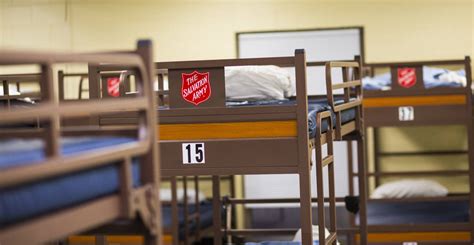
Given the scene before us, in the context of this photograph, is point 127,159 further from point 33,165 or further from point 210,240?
point 210,240

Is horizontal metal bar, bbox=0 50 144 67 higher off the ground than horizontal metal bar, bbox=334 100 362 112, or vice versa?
horizontal metal bar, bbox=0 50 144 67

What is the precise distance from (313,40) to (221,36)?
0.89 meters

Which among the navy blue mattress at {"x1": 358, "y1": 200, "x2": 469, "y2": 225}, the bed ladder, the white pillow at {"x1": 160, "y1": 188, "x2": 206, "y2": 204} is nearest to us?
the bed ladder

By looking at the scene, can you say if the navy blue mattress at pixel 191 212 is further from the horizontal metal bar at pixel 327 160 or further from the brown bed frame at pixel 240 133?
the brown bed frame at pixel 240 133

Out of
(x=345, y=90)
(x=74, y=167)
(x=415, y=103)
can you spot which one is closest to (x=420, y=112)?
(x=415, y=103)

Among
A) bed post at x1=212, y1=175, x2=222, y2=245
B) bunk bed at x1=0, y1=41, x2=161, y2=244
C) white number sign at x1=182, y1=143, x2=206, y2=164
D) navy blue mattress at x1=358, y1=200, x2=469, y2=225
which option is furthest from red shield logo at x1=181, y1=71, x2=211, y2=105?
navy blue mattress at x1=358, y1=200, x2=469, y2=225

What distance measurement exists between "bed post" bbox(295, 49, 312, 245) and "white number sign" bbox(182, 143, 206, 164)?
1.48ft

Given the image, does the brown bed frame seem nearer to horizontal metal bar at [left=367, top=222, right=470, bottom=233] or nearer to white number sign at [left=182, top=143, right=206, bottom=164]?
white number sign at [left=182, top=143, right=206, bottom=164]

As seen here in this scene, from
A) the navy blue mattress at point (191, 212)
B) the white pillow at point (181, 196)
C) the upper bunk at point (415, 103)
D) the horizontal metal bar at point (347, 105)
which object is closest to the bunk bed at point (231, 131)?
the horizontal metal bar at point (347, 105)

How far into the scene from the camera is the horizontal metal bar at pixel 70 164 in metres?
1.81

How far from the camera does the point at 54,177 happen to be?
2.04m

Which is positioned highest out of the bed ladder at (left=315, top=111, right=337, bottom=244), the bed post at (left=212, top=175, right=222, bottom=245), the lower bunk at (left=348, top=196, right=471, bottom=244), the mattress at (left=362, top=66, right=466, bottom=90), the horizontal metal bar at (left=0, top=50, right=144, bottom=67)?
the horizontal metal bar at (left=0, top=50, right=144, bottom=67)

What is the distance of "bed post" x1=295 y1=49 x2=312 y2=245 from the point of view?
375cm

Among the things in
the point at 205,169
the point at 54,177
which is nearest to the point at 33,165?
the point at 54,177
